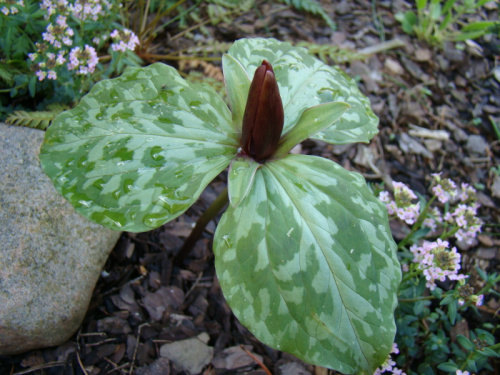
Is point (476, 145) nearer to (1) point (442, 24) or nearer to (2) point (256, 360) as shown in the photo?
(1) point (442, 24)

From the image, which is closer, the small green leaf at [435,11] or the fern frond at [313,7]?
the fern frond at [313,7]

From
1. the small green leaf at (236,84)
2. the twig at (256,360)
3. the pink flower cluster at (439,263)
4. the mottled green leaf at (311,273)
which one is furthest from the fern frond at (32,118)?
the pink flower cluster at (439,263)

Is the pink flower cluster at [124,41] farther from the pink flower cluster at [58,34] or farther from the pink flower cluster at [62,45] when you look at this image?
the pink flower cluster at [58,34]

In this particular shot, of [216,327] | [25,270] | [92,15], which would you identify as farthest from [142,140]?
[92,15]

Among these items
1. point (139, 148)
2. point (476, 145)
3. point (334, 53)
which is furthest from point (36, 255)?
point (476, 145)

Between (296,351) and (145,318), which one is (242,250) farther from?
(145,318)
